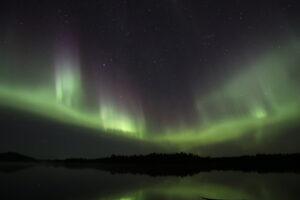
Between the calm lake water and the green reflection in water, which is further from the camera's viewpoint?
the calm lake water

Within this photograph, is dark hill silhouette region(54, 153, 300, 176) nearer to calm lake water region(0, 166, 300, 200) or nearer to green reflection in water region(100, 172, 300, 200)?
calm lake water region(0, 166, 300, 200)

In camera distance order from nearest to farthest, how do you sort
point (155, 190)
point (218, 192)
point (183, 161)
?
point (218, 192), point (155, 190), point (183, 161)

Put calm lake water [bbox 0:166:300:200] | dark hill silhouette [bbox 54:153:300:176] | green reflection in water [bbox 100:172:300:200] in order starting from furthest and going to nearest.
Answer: dark hill silhouette [bbox 54:153:300:176], calm lake water [bbox 0:166:300:200], green reflection in water [bbox 100:172:300:200]

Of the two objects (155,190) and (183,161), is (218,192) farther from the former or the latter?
(183,161)

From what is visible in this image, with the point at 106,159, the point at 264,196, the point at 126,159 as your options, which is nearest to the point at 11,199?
the point at 264,196

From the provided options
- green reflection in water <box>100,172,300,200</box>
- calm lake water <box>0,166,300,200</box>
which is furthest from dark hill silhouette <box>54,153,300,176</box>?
green reflection in water <box>100,172,300,200</box>

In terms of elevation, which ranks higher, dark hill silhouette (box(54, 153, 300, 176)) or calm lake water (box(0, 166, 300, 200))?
dark hill silhouette (box(54, 153, 300, 176))

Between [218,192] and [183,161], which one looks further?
[183,161]

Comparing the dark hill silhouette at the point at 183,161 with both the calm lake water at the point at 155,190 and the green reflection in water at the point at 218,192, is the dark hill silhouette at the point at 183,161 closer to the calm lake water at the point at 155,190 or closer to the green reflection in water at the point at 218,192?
the calm lake water at the point at 155,190

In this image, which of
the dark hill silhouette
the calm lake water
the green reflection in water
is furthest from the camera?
the dark hill silhouette

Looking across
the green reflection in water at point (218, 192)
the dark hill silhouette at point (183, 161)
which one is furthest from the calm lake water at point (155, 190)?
the dark hill silhouette at point (183, 161)

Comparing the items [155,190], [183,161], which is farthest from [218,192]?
[183,161]

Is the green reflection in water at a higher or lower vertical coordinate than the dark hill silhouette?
lower

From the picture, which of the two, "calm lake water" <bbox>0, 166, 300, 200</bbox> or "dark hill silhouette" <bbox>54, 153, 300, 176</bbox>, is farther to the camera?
"dark hill silhouette" <bbox>54, 153, 300, 176</bbox>
